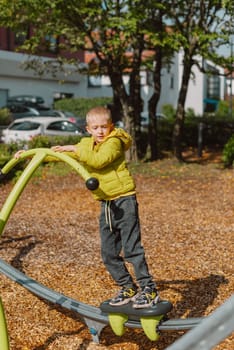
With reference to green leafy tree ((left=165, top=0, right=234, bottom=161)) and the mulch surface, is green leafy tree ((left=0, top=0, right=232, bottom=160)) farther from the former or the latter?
the mulch surface

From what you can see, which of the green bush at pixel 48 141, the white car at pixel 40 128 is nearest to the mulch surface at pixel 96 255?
the green bush at pixel 48 141

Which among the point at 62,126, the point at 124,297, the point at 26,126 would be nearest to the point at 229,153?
the point at 62,126

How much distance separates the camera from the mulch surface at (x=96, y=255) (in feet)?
15.0

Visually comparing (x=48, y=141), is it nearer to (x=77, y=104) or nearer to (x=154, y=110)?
(x=154, y=110)

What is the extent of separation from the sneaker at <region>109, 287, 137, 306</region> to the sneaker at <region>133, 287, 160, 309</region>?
101 mm

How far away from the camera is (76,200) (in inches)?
396

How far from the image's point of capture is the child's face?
12.5 feet

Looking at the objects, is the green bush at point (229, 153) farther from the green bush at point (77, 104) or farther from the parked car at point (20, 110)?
the green bush at point (77, 104)

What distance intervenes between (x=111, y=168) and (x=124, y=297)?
856mm

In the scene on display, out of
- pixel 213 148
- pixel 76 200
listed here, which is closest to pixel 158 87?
pixel 213 148

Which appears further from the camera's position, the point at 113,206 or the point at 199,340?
the point at 113,206

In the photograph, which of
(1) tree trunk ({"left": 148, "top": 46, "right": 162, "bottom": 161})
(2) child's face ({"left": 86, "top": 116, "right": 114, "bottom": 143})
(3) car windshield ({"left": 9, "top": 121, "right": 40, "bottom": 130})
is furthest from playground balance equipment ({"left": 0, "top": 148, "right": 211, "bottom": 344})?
(3) car windshield ({"left": 9, "top": 121, "right": 40, "bottom": 130})

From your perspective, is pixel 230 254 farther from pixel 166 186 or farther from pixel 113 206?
pixel 166 186

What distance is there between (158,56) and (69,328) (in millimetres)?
11551
